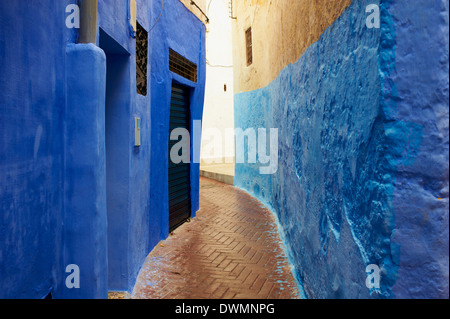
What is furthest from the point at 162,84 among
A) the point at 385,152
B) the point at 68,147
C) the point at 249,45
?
the point at 249,45


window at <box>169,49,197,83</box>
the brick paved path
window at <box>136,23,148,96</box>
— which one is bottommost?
the brick paved path

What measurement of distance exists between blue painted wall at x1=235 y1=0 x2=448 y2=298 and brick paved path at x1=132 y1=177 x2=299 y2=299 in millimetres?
998

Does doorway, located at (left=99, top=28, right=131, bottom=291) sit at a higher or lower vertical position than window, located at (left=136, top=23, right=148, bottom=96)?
lower

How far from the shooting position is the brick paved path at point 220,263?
12.4 feet

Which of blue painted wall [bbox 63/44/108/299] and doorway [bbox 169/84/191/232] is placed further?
doorway [bbox 169/84/191/232]

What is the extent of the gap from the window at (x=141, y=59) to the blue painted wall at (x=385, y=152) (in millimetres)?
2240

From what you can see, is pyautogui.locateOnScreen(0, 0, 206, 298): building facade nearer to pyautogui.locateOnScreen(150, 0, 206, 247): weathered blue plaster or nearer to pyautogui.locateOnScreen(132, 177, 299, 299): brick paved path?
pyautogui.locateOnScreen(132, 177, 299, 299): brick paved path

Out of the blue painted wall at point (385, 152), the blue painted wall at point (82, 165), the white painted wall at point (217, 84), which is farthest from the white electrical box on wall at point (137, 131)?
the white painted wall at point (217, 84)

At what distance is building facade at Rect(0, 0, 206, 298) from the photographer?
6.15ft

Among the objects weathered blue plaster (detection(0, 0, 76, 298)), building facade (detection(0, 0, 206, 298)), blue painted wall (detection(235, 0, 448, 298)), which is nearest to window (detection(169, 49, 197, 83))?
building facade (detection(0, 0, 206, 298))

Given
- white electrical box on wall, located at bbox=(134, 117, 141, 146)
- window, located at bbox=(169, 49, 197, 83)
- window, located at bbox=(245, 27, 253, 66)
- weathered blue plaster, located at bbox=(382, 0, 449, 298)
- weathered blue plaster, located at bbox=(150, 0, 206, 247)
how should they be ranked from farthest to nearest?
1. window, located at bbox=(245, 27, 253, 66)
2. window, located at bbox=(169, 49, 197, 83)
3. weathered blue plaster, located at bbox=(150, 0, 206, 247)
4. white electrical box on wall, located at bbox=(134, 117, 141, 146)
5. weathered blue plaster, located at bbox=(382, 0, 449, 298)

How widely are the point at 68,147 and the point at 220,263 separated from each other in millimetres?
2821

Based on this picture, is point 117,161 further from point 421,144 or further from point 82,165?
point 421,144
